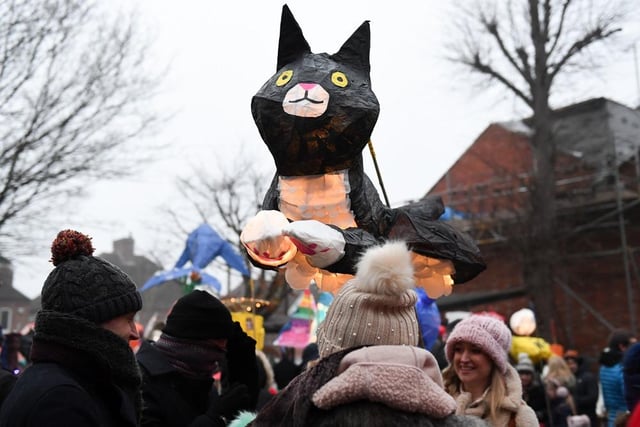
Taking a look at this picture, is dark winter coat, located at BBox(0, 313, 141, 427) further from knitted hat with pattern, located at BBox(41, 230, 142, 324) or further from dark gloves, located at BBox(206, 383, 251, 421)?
dark gloves, located at BBox(206, 383, 251, 421)

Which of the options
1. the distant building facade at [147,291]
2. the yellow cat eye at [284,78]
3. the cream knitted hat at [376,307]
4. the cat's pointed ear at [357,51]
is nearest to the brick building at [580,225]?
the cat's pointed ear at [357,51]

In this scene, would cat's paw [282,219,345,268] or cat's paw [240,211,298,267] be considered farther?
cat's paw [240,211,298,267]

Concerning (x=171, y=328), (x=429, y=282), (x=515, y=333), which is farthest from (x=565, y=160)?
(x=171, y=328)

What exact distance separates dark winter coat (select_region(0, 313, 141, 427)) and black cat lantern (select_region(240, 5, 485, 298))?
1.39m

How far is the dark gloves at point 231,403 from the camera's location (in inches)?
129

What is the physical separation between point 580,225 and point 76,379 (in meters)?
20.6

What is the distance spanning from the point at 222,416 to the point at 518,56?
16735mm

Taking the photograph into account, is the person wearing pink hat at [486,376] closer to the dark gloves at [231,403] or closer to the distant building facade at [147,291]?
the dark gloves at [231,403]

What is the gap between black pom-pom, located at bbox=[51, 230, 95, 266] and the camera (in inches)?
110

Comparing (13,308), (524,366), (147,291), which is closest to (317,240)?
(524,366)

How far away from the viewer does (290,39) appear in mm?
4449

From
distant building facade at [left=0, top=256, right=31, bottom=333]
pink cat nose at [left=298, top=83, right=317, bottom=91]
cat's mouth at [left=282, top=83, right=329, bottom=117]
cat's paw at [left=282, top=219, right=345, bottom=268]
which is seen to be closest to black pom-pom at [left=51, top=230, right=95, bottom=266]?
cat's paw at [left=282, top=219, right=345, bottom=268]

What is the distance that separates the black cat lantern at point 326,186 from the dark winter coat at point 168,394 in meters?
0.83

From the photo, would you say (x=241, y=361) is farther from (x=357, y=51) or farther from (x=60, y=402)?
(x=357, y=51)
